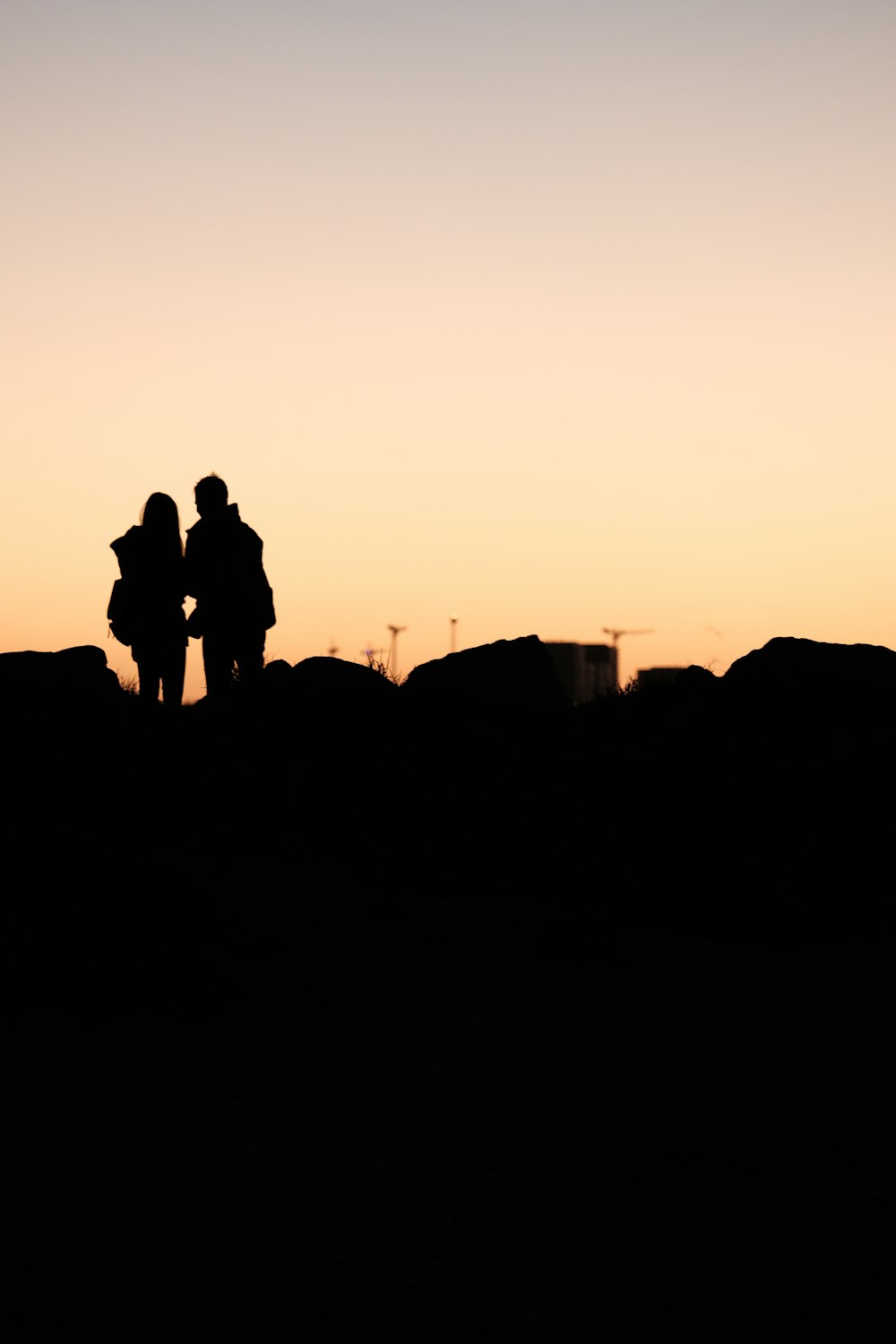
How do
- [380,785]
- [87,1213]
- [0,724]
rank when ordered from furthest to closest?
[380,785] → [0,724] → [87,1213]

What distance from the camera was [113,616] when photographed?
1093 cm

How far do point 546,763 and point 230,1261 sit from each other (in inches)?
221


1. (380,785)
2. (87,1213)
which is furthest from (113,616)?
(87,1213)

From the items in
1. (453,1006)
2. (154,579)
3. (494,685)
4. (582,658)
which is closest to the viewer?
(453,1006)

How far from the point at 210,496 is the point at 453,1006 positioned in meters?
5.00

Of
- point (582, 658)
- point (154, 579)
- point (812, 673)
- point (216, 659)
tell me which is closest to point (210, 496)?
point (154, 579)

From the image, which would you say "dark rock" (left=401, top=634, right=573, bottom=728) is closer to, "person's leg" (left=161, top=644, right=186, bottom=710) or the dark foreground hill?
the dark foreground hill

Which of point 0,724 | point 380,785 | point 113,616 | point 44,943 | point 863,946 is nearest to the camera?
point 44,943

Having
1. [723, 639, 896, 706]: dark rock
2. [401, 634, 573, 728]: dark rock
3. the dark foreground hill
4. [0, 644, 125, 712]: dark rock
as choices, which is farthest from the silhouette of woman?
[723, 639, 896, 706]: dark rock

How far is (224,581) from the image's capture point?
1070cm

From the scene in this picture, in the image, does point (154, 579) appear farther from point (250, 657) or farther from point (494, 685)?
point (494, 685)

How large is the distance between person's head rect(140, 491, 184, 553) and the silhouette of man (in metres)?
0.14

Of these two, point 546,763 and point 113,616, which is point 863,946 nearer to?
point 546,763

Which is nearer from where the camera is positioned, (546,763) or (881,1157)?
(881,1157)
